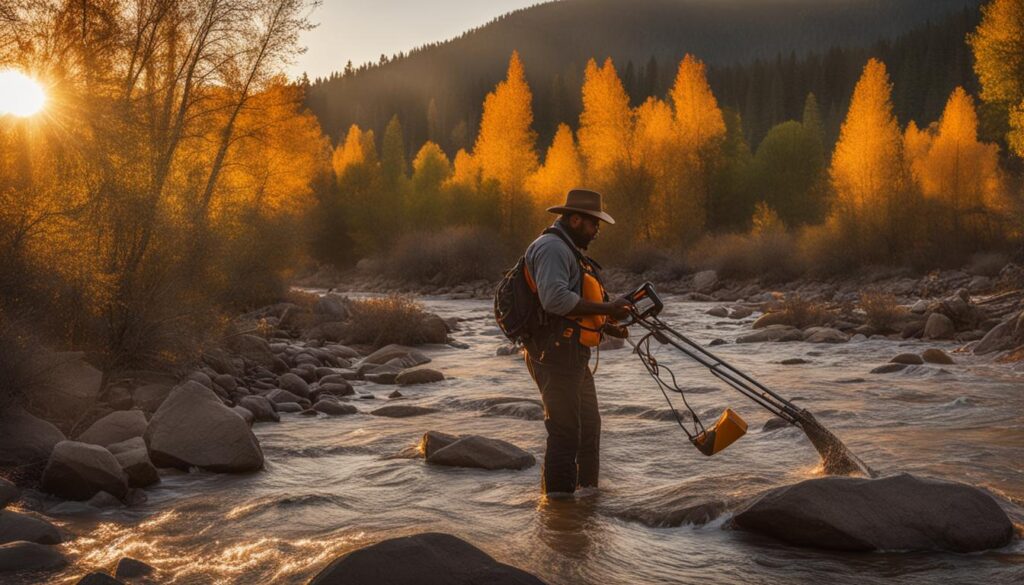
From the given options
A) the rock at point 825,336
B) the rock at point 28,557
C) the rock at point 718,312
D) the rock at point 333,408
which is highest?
the rock at point 28,557

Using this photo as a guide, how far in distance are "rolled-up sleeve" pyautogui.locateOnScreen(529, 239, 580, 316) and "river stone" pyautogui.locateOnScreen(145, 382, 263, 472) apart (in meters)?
3.52

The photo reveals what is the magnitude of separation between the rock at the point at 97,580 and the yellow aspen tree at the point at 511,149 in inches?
1476

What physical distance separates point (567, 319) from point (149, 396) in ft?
19.1

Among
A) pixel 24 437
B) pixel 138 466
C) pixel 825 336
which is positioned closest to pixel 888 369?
pixel 825 336

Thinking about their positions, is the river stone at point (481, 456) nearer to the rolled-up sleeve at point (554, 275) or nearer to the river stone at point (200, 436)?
the river stone at point (200, 436)

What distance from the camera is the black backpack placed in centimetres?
576

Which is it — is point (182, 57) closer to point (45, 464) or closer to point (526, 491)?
point (45, 464)

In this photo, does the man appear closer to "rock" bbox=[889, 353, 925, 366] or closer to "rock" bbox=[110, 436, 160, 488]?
"rock" bbox=[110, 436, 160, 488]

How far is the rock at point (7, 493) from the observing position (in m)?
6.02

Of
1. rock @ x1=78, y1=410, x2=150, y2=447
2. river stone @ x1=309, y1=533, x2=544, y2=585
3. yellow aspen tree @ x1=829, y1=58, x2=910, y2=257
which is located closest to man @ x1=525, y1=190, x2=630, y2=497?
river stone @ x1=309, y1=533, x2=544, y2=585

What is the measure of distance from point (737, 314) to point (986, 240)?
487 inches

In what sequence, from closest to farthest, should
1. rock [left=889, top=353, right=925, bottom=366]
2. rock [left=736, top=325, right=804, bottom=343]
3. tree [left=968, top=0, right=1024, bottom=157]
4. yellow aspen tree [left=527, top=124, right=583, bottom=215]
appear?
rock [left=889, top=353, right=925, bottom=366]
rock [left=736, top=325, right=804, bottom=343]
tree [left=968, top=0, right=1024, bottom=157]
yellow aspen tree [left=527, top=124, right=583, bottom=215]

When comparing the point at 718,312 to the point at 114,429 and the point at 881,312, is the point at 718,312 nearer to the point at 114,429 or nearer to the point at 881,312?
the point at 881,312

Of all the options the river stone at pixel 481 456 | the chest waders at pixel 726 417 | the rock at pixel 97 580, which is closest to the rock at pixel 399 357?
the river stone at pixel 481 456
